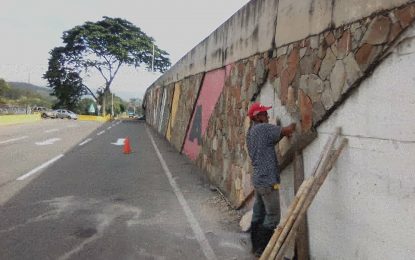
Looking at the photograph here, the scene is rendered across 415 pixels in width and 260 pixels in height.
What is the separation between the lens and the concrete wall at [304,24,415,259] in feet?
11.4

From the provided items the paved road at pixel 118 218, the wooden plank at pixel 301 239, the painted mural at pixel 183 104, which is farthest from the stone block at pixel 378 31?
the painted mural at pixel 183 104

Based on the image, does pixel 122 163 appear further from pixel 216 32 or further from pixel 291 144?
pixel 291 144

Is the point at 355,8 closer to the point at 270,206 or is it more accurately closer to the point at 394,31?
the point at 394,31

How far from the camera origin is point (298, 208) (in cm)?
430

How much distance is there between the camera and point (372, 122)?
13.0 ft

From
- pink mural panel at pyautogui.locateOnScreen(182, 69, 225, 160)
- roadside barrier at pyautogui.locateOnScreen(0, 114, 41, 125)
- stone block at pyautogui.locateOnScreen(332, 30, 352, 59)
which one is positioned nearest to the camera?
stone block at pyautogui.locateOnScreen(332, 30, 352, 59)

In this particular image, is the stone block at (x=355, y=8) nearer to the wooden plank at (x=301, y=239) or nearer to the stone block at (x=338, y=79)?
the stone block at (x=338, y=79)

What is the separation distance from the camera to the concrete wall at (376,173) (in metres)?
3.48

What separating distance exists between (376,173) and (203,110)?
9664 millimetres

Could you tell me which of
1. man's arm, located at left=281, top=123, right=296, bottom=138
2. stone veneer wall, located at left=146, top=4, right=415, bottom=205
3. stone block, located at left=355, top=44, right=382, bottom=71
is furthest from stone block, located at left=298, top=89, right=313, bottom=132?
stone block, located at left=355, top=44, right=382, bottom=71

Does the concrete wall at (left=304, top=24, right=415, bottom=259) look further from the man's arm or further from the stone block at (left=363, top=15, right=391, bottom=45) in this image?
the man's arm

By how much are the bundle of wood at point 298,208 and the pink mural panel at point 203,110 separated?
6.37 m

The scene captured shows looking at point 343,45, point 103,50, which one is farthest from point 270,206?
point 103,50

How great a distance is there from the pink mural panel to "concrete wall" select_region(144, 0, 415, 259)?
4.70 feet
